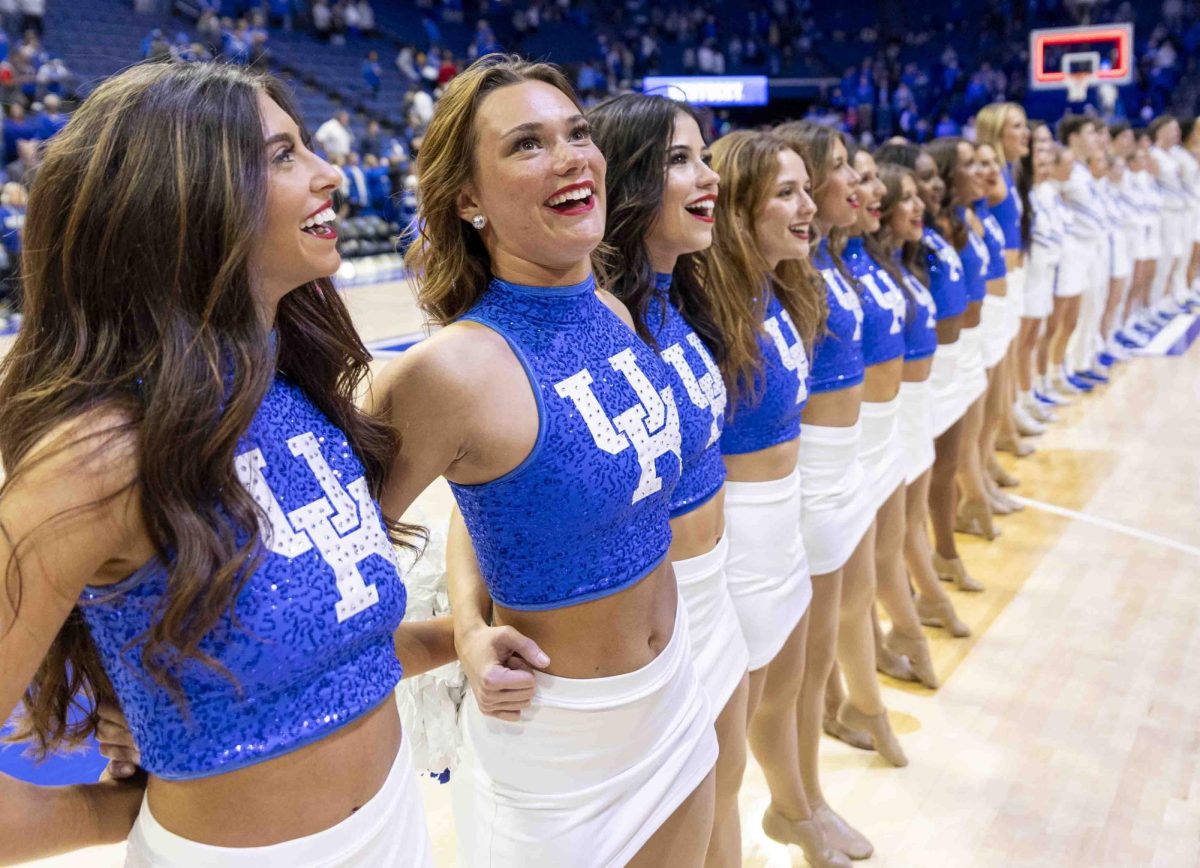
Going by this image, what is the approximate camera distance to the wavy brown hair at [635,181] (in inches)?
78.7

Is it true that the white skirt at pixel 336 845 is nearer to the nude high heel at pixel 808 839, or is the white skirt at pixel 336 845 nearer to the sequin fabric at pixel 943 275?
the nude high heel at pixel 808 839

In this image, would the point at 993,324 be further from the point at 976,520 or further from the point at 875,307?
the point at 875,307

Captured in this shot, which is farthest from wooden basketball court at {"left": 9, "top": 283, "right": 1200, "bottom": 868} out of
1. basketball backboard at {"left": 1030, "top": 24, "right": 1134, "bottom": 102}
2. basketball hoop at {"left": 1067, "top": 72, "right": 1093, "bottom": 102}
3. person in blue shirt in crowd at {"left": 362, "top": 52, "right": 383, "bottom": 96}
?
person in blue shirt in crowd at {"left": 362, "top": 52, "right": 383, "bottom": 96}

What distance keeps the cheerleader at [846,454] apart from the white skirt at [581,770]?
3.45 ft

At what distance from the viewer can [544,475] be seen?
1.50 meters

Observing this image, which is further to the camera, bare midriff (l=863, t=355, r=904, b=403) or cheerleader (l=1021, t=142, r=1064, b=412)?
cheerleader (l=1021, t=142, r=1064, b=412)

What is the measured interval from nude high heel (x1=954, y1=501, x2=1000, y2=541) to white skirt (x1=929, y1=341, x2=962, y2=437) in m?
0.83

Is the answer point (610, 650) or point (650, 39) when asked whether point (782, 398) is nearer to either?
point (610, 650)

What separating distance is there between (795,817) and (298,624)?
174 centimetres

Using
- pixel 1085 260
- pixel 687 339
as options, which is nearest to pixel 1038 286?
pixel 1085 260

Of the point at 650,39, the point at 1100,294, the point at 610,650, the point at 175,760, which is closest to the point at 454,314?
the point at 610,650

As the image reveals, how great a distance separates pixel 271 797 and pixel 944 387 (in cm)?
327

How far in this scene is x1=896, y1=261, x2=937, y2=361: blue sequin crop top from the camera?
3.41 m

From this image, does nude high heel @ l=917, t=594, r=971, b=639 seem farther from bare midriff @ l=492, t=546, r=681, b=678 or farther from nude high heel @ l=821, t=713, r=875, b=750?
bare midriff @ l=492, t=546, r=681, b=678
